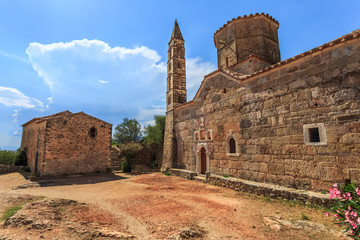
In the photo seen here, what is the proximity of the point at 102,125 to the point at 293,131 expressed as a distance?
1287 centimetres

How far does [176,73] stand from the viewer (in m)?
15.1

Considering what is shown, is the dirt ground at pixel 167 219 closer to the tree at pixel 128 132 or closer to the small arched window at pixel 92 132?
the small arched window at pixel 92 132

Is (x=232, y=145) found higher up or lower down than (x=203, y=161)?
higher up

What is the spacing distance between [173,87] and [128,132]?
556 inches

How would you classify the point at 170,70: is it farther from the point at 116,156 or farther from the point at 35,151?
the point at 35,151

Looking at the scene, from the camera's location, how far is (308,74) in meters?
6.27

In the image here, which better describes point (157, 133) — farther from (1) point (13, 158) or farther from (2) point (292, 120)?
(2) point (292, 120)

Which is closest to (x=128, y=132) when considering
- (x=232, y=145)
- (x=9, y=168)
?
(x=9, y=168)

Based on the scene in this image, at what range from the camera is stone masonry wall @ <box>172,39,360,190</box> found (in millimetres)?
5355

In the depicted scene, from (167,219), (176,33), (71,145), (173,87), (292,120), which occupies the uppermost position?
(176,33)

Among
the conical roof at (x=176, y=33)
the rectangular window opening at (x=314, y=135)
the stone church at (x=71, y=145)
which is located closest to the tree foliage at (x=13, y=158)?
the stone church at (x=71, y=145)

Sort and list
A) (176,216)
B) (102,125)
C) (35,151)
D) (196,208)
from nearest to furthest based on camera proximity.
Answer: (176,216) < (196,208) < (35,151) < (102,125)

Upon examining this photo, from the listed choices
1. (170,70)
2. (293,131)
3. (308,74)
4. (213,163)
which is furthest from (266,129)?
(170,70)

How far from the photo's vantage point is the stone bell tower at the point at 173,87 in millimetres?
13742
